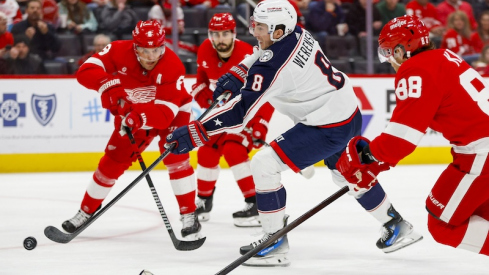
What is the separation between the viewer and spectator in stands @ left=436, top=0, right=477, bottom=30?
8320 mm

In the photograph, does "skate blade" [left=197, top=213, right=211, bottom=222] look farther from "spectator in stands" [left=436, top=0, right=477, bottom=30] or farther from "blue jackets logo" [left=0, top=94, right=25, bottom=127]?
"spectator in stands" [left=436, top=0, right=477, bottom=30]

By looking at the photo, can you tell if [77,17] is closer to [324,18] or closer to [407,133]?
[324,18]

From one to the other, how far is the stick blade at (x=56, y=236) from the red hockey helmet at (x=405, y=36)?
77.1 inches

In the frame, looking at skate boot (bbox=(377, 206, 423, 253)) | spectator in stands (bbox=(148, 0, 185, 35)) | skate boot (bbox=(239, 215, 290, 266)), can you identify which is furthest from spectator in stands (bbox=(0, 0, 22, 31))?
skate boot (bbox=(377, 206, 423, 253))

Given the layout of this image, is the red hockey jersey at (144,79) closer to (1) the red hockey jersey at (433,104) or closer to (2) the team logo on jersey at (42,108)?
(1) the red hockey jersey at (433,104)

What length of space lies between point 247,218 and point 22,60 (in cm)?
332

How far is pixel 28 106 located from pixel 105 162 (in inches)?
118

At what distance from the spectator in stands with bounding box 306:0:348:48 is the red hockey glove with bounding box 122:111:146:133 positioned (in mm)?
4230

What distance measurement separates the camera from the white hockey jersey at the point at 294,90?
11.6ft

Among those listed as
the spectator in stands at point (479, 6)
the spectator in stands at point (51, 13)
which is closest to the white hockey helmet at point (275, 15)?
the spectator in stands at point (51, 13)

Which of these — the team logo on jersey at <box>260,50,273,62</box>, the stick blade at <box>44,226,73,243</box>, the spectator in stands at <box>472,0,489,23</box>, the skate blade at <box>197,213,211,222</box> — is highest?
the team logo on jersey at <box>260,50,273,62</box>

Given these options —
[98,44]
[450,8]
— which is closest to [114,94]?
[98,44]

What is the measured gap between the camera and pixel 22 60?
718cm

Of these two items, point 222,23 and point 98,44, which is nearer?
point 222,23
